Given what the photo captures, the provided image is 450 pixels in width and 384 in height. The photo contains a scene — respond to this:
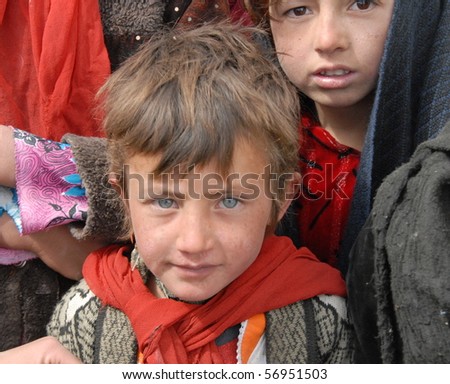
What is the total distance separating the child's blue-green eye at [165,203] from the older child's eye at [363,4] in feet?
1.94

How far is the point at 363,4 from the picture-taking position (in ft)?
4.49

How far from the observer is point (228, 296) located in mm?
1269

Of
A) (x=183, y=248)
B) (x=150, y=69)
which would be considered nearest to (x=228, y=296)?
(x=183, y=248)

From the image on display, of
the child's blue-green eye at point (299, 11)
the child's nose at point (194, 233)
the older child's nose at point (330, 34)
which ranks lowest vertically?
the child's nose at point (194, 233)

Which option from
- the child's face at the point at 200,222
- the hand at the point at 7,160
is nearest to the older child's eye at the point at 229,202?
the child's face at the point at 200,222

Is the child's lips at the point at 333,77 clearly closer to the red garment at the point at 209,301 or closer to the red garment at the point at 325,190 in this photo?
the red garment at the point at 325,190

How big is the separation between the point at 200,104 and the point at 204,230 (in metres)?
0.23

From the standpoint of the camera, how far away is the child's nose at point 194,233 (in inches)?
43.9

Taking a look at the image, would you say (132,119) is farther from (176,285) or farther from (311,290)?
(311,290)

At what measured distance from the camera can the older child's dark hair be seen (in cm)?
115

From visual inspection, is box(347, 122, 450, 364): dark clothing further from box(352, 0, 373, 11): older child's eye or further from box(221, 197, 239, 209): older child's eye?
box(352, 0, 373, 11): older child's eye

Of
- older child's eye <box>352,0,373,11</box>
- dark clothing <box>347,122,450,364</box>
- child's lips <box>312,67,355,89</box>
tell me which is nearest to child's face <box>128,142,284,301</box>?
dark clothing <box>347,122,450,364</box>

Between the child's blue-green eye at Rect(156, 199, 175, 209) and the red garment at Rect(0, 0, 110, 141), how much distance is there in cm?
45
